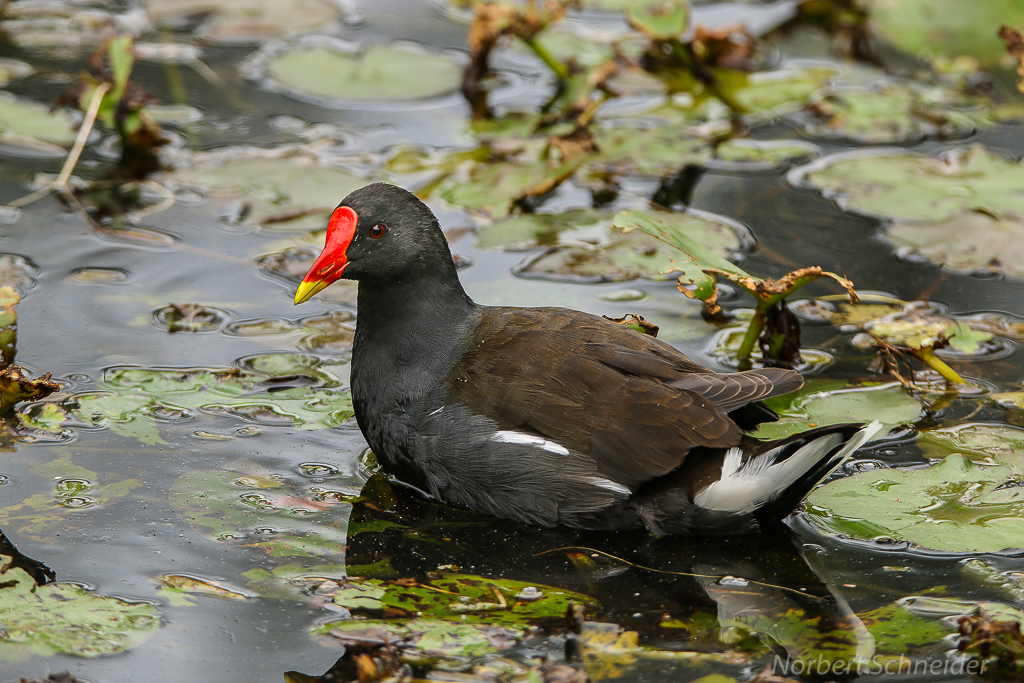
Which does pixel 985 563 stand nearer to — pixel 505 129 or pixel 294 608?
pixel 294 608

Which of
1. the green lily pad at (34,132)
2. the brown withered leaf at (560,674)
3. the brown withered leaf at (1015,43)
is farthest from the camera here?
the green lily pad at (34,132)

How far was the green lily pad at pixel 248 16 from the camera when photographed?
7.18 meters

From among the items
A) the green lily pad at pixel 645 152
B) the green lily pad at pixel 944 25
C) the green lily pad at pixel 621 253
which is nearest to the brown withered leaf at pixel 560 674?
the green lily pad at pixel 621 253

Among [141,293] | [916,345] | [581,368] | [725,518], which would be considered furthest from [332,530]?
[916,345]

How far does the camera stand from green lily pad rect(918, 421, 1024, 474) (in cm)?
367

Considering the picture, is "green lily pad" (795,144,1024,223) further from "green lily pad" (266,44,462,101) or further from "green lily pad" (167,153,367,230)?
"green lily pad" (167,153,367,230)

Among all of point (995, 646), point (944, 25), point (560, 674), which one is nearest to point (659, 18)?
point (944, 25)

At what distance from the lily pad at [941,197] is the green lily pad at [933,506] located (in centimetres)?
169

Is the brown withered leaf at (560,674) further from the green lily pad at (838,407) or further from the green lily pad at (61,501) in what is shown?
the green lily pad at (61,501)

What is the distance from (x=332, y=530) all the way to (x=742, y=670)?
4.27 feet

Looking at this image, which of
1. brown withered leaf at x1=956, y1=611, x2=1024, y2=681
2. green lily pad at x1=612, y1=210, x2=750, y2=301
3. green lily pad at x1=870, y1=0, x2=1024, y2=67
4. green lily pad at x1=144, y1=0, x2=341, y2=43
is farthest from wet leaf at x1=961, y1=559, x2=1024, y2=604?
green lily pad at x1=144, y1=0, x2=341, y2=43

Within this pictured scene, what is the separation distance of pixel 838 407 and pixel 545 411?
3.93ft

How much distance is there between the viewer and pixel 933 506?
3391mm

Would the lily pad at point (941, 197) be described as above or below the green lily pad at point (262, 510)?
above
